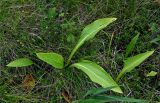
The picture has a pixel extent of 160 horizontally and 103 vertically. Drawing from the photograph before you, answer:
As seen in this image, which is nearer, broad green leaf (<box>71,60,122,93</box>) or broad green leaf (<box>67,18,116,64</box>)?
broad green leaf (<box>71,60,122,93</box>)

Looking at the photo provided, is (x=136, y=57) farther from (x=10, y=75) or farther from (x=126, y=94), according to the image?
(x=10, y=75)

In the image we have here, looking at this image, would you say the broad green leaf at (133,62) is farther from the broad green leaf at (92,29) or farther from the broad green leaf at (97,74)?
the broad green leaf at (92,29)

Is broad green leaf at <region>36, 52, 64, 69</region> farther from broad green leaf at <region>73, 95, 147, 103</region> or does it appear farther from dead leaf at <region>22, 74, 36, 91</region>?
broad green leaf at <region>73, 95, 147, 103</region>

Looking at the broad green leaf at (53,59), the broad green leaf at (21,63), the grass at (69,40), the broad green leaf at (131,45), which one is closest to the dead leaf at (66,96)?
the grass at (69,40)

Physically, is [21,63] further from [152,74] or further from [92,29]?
[152,74]

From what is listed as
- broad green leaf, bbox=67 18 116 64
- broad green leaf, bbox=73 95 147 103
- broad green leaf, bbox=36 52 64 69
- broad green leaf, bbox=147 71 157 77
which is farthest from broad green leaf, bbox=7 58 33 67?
broad green leaf, bbox=147 71 157 77

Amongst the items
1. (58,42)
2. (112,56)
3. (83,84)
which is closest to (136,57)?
(112,56)

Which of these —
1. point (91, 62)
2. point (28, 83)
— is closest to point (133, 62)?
point (91, 62)
